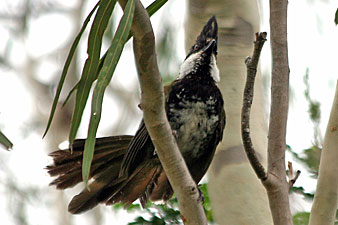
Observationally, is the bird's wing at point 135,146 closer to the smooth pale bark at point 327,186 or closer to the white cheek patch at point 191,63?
the white cheek patch at point 191,63

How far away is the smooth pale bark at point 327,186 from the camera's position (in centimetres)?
188

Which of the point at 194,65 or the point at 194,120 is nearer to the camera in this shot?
the point at 194,120

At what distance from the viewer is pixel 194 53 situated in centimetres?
266

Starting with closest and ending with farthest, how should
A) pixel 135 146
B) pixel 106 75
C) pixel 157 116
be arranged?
1. pixel 106 75
2. pixel 157 116
3. pixel 135 146

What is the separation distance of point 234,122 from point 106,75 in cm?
112

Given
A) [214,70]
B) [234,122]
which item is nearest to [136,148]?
[234,122]

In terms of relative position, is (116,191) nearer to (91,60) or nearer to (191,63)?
(191,63)

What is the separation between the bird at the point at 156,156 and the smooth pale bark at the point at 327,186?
659 mm

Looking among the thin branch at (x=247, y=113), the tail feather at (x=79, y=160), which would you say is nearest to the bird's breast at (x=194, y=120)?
Result: the tail feather at (x=79, y=160)

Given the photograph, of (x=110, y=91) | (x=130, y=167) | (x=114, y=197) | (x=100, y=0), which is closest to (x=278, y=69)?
(x=100, y=0)

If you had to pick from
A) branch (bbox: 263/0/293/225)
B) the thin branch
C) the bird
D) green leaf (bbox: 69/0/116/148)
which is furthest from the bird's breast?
green leaf (bbox: 69/0/116/148)

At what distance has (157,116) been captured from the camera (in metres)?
1.57

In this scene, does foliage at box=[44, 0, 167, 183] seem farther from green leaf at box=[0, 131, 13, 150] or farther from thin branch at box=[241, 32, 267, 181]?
thin branch at box=[241, 32, 267, 181]

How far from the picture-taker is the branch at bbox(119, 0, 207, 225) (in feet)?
4.83
